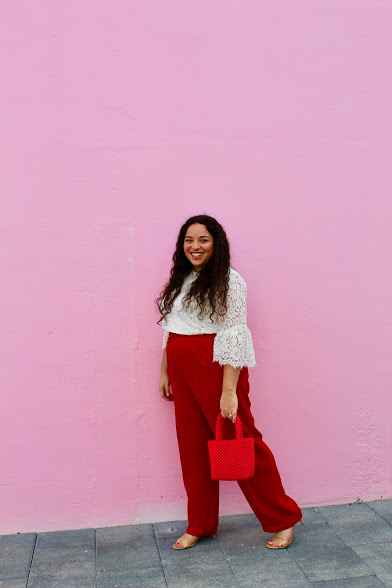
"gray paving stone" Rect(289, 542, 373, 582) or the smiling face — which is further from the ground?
the smiling face

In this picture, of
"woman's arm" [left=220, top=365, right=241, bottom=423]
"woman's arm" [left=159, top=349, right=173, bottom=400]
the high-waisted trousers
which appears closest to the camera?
"woman's arm" [left=220, top=365, right=241, bottom=423]

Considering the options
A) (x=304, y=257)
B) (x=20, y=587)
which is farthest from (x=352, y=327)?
(x=20, y=587)

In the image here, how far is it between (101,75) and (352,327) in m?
1.99

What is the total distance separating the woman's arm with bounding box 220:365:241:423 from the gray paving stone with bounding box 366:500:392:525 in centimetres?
121

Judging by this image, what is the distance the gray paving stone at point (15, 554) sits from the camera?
2744 millimetres

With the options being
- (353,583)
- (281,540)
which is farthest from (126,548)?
(353,583)

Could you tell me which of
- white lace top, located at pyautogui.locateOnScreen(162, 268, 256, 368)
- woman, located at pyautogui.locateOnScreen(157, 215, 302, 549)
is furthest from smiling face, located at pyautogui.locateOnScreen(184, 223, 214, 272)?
white lace top, located at pyautogui.locateOnScreen(162, 268, 256, 368)

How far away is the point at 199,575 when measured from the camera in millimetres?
2713

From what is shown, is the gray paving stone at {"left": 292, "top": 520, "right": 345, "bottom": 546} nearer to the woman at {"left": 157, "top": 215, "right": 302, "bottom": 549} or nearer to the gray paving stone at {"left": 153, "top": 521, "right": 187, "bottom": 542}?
the woman at {"left": 157, "top": 215, "right": 302, "bottom": 549}

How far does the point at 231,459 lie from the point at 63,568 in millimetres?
959

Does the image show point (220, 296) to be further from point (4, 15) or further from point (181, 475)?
point (4, 15)

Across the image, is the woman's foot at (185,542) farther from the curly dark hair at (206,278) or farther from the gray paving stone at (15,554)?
the curly dark hair at (206,278)

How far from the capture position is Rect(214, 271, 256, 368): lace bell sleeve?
2.76m

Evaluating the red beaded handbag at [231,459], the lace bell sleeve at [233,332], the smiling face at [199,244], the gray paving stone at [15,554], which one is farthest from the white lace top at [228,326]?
the gray paving stone at [15,554]
